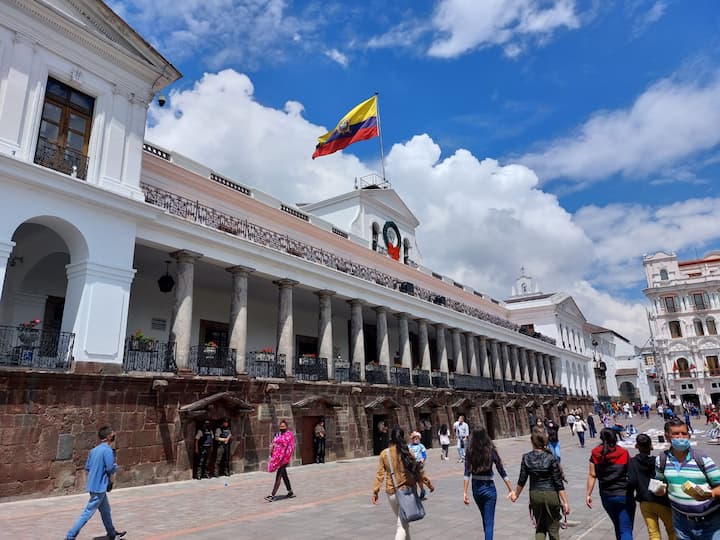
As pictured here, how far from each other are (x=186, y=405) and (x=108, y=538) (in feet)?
22.2

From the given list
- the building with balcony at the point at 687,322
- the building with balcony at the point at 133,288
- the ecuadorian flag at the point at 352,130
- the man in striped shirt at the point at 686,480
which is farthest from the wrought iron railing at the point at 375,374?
the building with balcony at the point at 687,322

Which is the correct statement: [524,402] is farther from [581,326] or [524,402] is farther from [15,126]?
[15,126]

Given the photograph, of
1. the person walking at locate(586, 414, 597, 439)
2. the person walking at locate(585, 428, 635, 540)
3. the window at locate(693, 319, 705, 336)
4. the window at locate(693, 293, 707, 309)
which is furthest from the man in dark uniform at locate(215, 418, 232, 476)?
the window at locate(693, 293, 707, 309)

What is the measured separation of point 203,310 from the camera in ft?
67.3

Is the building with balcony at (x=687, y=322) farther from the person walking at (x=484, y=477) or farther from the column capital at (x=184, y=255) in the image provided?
the person walking at (x=484, y=477)

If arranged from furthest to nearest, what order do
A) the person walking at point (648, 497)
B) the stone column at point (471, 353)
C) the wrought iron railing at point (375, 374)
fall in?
1. the stone column at point (471, 353)
2. the wrought iron railing at point (375, 374)
3. the person walking at point (648, 497)

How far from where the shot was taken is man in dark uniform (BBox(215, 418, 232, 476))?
46.6ft

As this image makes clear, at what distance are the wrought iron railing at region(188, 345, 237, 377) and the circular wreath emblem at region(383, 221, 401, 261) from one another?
17.1 metres

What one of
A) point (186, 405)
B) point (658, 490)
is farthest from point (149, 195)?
point (658, 490)

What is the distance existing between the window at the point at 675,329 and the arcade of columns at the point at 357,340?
82.0 feet

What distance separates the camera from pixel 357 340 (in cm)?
2228

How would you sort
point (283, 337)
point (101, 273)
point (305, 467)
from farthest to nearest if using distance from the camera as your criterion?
point (283, 337)
point (305, 467)
point (101, 273)

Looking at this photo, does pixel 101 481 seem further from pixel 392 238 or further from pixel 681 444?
pixel 392 238

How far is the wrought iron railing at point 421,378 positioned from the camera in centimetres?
2564
